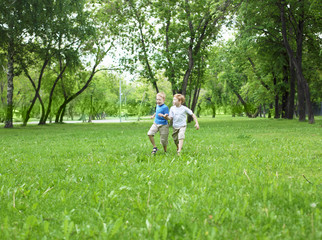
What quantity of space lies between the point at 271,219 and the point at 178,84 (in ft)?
73.6

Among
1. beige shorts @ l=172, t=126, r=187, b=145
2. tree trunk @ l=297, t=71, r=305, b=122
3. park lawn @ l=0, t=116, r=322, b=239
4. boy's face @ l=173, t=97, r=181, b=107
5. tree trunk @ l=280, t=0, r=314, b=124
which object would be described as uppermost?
tree trunk @ l=280, t=0, r=314, b=124

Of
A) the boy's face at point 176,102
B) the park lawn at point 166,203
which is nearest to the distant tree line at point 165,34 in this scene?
the boy's face at point 176,102

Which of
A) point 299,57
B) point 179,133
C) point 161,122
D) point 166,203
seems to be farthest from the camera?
point 299,57

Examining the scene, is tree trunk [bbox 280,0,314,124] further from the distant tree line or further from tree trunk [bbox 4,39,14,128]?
tree trunk [bbox 4,39,14,128]

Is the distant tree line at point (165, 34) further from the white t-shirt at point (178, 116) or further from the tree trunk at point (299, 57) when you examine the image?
the white t-shirt at point (178, 116)

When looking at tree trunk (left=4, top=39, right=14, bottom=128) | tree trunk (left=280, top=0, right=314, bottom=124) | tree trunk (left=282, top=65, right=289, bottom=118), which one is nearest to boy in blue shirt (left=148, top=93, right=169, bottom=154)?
tree trunk (left=280, top=0, right=314, bottom=124)

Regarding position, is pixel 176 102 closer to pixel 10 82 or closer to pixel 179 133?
pixel 179 133

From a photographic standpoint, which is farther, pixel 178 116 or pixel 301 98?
pixel 301 98

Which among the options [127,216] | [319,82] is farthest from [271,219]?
[319,82]

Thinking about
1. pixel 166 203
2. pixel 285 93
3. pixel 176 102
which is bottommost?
pixel 166 203

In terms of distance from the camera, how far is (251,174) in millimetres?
4930

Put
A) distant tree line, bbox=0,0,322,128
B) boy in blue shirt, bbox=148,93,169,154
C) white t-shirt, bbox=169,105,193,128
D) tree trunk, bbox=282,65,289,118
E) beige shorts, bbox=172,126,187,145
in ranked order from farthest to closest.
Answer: tree trunk, bbox=282,65,289,118 < distant tree line, bbox=0,0,322,128 < white t-shirt, bbox=169,105,193,128 < boy in blue shirt, bbox=148,93,169,154 < beige shorts, bbox=172,126,187,145

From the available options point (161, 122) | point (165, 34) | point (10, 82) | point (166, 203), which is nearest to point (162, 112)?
point (161, 122)

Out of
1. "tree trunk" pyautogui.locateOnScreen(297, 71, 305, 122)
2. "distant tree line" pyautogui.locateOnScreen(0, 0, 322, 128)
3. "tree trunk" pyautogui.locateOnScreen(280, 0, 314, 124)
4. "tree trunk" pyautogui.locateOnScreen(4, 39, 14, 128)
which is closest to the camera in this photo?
"distant tree line" pyautogui.locateOnScreen(0, 0, 322, 128)
